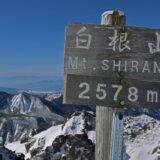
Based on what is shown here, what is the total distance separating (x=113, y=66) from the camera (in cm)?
621

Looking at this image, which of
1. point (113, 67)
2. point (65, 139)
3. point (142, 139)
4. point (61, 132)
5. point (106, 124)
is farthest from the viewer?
point (61, 132)

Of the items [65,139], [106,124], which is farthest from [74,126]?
[106,124]

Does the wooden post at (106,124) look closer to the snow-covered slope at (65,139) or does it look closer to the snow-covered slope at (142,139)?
the snow-covered slope at (65,139)

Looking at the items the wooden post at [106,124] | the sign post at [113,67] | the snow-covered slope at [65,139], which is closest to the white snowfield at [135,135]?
the snow-covered slope at [65,139]

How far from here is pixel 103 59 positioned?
20.5 feet

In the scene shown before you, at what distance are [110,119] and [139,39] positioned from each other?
125 centimetres

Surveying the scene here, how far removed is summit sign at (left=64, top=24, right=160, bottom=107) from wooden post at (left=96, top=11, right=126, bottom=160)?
335mm

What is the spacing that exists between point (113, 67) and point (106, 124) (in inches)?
35.4

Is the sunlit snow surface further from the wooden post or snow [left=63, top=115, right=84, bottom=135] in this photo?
the wooden post

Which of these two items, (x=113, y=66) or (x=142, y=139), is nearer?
(x=113, y=66)

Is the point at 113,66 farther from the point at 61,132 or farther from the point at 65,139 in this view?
the point at 61,132

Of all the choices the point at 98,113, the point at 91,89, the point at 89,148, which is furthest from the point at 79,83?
the point at 89,148

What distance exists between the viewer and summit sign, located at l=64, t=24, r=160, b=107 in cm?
620

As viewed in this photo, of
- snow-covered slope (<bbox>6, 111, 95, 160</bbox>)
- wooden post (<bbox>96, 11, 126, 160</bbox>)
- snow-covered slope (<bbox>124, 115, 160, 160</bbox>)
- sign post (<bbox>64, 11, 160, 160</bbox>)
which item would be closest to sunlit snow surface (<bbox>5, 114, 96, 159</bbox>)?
snow-covered slope (<bbox>6, 111, 95, 160</bbox>)
